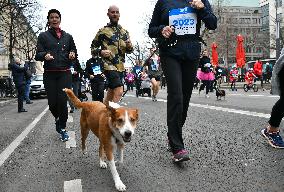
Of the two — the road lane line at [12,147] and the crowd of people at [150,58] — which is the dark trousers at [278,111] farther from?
the road lane line at [12,147]

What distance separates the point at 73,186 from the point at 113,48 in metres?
3.23

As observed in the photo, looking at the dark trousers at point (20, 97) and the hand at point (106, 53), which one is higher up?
the hand at point (106, 53)

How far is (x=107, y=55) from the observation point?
675 cm

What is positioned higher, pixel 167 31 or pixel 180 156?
pixel 167 31

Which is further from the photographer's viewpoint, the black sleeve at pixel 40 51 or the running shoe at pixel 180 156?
the black sleeve at pixel 40 51

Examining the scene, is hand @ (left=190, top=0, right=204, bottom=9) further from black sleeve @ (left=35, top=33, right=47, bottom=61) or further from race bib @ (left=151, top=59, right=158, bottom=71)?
race bib @ (left=151, top=59, right=158, bottom=71)

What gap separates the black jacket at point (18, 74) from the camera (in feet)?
55.9

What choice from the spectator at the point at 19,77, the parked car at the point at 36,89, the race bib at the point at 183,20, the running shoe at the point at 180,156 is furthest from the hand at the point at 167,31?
the parked car at the point at 36,89

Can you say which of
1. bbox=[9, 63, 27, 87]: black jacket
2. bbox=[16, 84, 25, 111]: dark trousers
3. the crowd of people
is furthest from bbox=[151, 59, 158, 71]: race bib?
the crowd of people

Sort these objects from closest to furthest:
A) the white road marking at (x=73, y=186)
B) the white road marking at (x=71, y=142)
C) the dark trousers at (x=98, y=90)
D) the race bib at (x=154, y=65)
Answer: the white road marking at (x=73, y=186) → the white road marking at (x=71, y=142) → the dark trousers at (x=98, y=90) → the race bib at (x=154, y=65)

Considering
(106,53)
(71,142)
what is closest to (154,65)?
(71,142)

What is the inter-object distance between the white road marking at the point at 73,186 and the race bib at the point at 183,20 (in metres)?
1.95

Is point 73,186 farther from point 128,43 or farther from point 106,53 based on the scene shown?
point 128,43

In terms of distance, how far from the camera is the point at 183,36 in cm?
505
